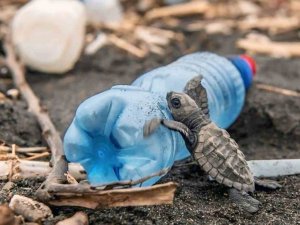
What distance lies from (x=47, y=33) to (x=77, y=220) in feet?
5.56

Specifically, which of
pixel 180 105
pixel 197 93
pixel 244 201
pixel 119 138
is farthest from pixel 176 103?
pixel 244 201

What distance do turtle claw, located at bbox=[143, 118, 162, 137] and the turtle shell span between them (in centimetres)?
18

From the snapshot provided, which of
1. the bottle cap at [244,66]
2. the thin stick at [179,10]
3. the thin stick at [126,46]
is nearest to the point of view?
the bottle cap at [244,66]

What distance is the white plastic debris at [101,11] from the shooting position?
376 cm

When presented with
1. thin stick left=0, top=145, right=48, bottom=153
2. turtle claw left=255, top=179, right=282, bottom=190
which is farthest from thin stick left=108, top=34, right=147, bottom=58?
turtle claw left=255, top=179, right=282, bottom=190

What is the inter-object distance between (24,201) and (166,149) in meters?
0.42

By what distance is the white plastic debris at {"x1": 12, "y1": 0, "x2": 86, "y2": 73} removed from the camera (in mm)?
3098

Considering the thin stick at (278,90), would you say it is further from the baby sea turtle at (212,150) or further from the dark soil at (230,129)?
the baby sea turtle at (212,150)

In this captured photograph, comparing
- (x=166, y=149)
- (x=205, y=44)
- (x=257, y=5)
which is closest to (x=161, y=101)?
(x=166, y=149)

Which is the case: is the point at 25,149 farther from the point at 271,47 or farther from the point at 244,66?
the point at 271,47

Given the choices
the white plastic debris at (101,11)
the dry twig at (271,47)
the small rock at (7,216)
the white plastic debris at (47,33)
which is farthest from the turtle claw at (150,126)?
the white plastic debris at (101,11)

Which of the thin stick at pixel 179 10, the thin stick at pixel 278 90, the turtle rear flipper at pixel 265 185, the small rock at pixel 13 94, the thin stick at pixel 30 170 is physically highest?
the thin stick at pixel 179 10

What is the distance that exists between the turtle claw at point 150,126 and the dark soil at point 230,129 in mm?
199

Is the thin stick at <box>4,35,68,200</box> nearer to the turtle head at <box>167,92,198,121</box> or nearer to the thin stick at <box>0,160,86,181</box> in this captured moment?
the thin stick at <box>0,160,86,181</box>
